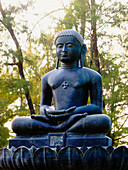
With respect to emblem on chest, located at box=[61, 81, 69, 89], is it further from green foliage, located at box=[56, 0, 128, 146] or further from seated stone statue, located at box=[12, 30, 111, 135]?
green foliage, located at box=[56, 0, 128, 146]

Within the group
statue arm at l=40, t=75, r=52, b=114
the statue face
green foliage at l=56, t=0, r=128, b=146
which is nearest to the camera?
the statue face

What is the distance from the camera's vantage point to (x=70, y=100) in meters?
5.53

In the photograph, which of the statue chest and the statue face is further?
the statue face

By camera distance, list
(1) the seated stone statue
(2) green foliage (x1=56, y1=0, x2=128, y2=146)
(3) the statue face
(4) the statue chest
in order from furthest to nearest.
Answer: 1. (2) green foliage (x1=56, y1=0, x2=128, y2=146)
2. (3) the statue face
3. (4) the statue chest
4. (1) the seated stone statue

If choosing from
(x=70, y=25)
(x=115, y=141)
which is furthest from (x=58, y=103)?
(x=115, y=141)

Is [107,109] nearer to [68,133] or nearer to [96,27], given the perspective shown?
[96,27]

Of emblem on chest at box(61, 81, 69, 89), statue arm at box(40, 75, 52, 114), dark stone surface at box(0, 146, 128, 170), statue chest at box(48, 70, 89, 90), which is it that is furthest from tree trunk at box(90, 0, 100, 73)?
dark stone surface at box(0, 146, 128, 170)

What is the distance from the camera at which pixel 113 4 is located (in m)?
13.2

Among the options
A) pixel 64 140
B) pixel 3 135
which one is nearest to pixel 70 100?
pixel 64 140

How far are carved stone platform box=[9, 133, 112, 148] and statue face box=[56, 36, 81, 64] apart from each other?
1.40 m

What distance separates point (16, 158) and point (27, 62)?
29.7 ft

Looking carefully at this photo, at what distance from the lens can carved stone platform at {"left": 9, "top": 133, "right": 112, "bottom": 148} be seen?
4844 millimetres

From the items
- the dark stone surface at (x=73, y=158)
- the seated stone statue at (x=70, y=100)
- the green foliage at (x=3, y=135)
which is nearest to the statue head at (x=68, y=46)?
the seated stone statue at (x=70, y=100)

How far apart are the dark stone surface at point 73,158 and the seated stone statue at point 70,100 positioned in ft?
2.35
